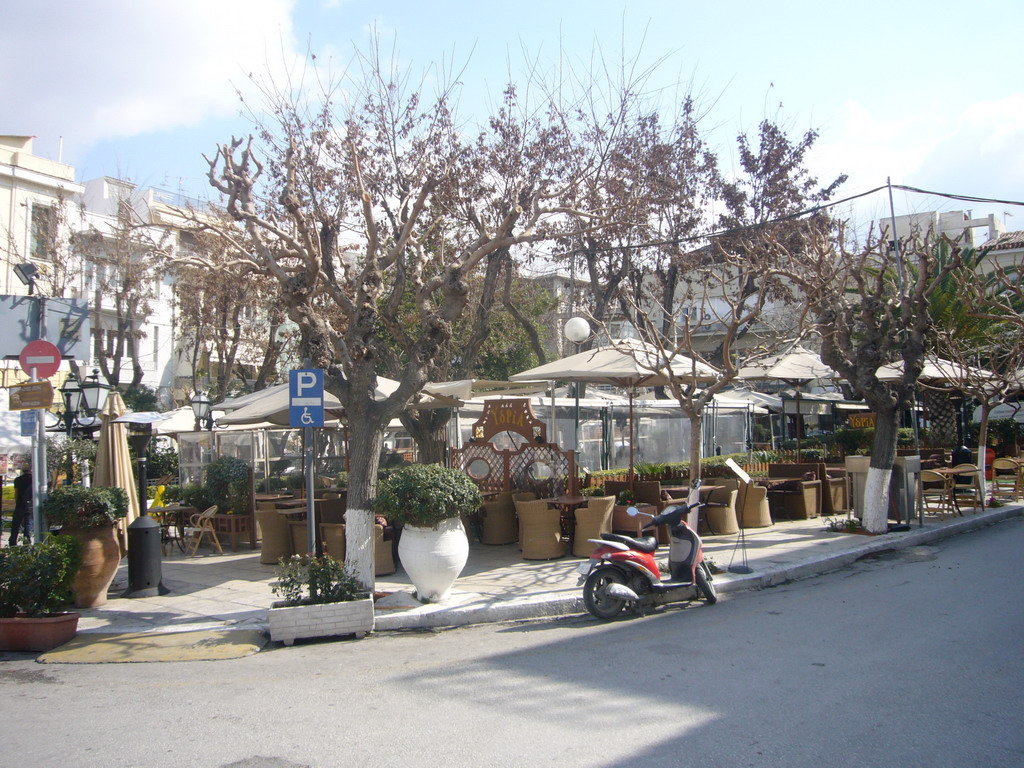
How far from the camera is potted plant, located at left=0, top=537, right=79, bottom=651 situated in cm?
766

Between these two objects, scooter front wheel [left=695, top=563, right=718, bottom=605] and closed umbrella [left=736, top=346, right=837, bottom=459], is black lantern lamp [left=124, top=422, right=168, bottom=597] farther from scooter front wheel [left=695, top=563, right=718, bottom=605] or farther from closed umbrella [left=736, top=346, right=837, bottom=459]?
closed umbrella [left=736, top=346, right=837, bottom=459]

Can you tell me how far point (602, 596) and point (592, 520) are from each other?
2.74 meters

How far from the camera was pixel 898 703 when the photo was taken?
5215 millimetres

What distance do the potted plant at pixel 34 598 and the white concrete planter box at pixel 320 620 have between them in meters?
2.13

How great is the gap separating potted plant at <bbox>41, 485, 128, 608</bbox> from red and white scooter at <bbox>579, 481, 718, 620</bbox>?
5.42 metres

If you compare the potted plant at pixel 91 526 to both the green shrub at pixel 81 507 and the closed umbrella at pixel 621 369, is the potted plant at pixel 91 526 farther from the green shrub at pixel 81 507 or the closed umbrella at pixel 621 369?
the closed umbrella at pixel 621 369

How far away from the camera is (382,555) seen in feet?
33.8

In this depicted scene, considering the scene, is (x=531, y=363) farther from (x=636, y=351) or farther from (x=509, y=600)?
(x=509, y=600)

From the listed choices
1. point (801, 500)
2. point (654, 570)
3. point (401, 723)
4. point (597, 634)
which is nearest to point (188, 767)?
point (401, 723)

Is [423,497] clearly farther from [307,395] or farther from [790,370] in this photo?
[790,370]

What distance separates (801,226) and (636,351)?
10930 mm

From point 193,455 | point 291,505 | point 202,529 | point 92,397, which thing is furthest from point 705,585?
point 193,455

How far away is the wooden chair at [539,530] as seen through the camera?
35.8 ft

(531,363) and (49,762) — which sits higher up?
(531,363)
